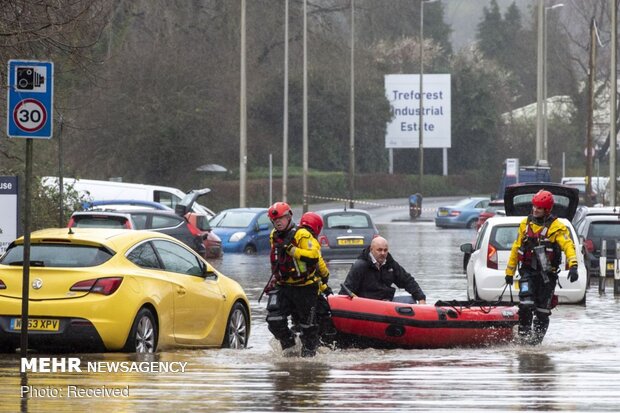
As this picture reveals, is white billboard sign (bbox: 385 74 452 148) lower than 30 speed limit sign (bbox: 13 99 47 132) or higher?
higher

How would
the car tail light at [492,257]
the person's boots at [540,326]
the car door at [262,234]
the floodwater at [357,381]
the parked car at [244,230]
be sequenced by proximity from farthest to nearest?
the car door at [262,234] < the parked car at [244,230] < the car tail light at [492,257] < the person's boots at [540,326] < the floodwater at [357,381]

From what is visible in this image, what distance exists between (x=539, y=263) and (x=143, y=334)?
4470 mm

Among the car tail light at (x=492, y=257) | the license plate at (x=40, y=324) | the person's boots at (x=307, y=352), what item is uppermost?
the car tail light at (x=492, y=257)

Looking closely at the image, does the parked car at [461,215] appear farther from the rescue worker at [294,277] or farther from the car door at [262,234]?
the rescue worker at [294,277]

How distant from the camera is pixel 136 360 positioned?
13688 mm

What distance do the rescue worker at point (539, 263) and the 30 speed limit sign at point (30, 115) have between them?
18.2ft

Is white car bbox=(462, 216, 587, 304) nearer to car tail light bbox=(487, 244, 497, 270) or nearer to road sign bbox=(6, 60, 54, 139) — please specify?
car tail light bbox=(487, 244, 497, 270)

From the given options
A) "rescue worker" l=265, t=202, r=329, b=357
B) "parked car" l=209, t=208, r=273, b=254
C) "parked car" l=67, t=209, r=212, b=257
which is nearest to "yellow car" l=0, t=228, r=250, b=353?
"rescue worker" l=265, t=202, r=329, b=357

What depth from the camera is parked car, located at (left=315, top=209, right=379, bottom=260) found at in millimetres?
36562

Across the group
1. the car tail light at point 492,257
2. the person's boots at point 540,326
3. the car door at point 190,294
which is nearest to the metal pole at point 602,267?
the car tail light at point 492,257

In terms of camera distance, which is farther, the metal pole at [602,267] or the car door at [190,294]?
the metal pole at [602,267]

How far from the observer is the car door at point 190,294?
49.8ft

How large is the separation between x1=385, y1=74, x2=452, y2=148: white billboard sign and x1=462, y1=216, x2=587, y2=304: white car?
6943cm

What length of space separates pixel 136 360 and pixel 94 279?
102 cm
